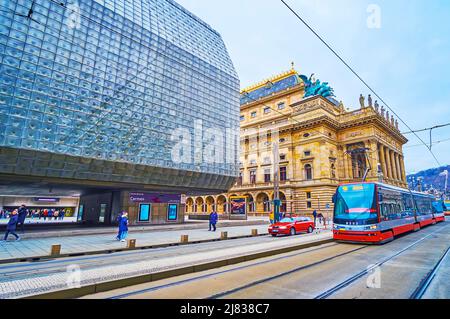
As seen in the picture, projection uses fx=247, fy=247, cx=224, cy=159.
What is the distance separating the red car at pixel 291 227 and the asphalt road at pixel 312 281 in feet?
31.1

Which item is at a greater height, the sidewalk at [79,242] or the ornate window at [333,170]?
the ornate window at [333,170]

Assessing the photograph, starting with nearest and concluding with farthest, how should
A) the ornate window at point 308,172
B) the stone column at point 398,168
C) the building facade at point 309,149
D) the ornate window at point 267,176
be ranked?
the building facade at point 309,149, the ornate window at point 308,172, the ornate window at point 267,176, the stone column at point 398,168

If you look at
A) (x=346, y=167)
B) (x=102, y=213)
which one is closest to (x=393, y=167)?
(x=346, y=167)

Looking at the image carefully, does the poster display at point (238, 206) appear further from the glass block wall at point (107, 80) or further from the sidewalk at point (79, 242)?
the sidewalk at point (79, 242)

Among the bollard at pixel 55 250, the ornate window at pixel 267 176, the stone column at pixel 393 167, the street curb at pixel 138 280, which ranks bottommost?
the bollard at pixel 55 250

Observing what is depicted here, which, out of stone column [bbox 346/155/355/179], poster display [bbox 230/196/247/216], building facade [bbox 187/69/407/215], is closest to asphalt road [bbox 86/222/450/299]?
poster display [bbox 230/196/247/216]

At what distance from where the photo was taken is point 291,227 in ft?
62.7

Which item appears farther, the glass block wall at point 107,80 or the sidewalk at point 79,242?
the glass block wall at point 107,80

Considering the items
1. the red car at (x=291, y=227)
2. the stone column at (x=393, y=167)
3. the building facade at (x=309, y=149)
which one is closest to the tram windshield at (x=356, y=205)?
the red car at (x=291, y=227)

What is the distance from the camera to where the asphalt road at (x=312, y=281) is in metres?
5.25
